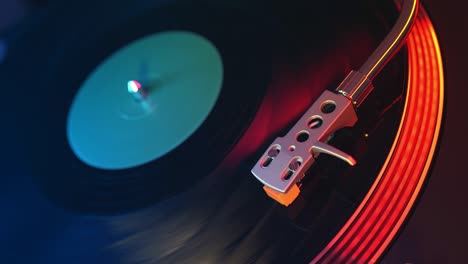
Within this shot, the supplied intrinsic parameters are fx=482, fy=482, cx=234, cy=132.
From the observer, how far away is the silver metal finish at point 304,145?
56 centimetres

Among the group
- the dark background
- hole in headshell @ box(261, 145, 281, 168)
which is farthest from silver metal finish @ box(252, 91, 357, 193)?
the dark background

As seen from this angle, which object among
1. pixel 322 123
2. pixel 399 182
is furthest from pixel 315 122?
pixel 399 182

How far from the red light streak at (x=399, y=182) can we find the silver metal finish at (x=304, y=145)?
67mm

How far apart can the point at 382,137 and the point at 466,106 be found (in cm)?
11

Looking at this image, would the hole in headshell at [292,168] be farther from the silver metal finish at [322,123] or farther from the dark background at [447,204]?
the dark background at [447,204]

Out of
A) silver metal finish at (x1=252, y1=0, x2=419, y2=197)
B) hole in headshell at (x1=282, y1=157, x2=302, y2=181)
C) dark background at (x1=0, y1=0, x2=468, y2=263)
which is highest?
silver metal finish at (x1=252, y1=0, x2=419, y2=197)

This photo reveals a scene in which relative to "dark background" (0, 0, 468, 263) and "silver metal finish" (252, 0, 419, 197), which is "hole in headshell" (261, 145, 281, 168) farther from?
"dark background" (0, 0, 468, 263)

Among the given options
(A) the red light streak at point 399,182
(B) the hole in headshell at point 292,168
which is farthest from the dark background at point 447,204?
(B) the hole in headshell at point 292,168

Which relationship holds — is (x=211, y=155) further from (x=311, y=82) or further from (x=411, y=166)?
(x=411, y=166)

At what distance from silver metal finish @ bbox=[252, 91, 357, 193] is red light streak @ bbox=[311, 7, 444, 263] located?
0.07m

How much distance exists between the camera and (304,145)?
22.8 inches

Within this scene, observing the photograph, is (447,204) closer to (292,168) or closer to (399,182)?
(399,182)

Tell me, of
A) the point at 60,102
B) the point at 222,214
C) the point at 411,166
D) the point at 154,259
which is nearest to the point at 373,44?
the point at 411,166

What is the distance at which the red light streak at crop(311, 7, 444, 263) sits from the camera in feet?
1.75
